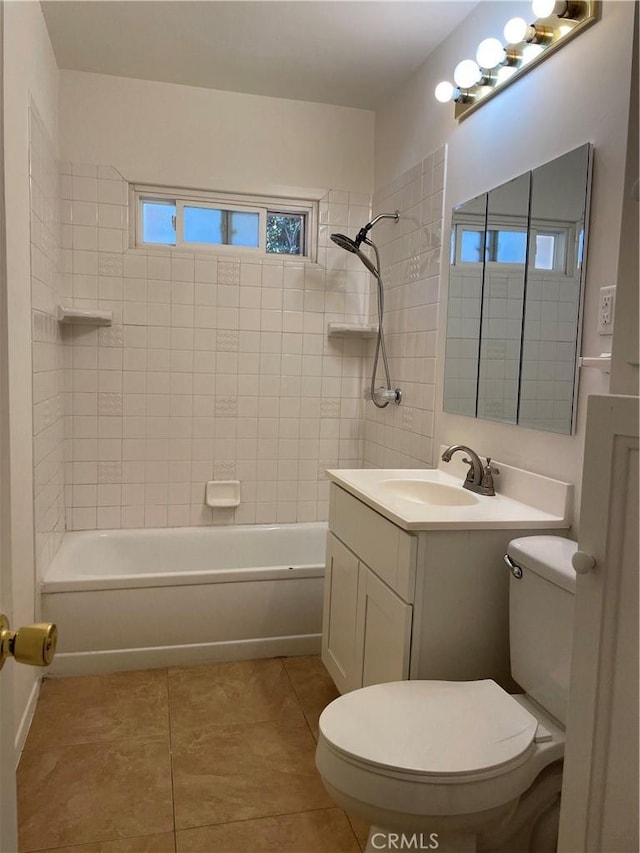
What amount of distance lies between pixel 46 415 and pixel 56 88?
60.7 inches

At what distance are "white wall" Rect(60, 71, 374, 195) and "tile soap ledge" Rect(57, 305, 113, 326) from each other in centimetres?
70

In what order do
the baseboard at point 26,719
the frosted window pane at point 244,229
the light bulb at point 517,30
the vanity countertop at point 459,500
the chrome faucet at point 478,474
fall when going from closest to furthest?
the vanity countertop at point 459,500
the light bulb at point 517,30
the baseboard at point 26,719
the chrome faucet at point 478,474
the frosted window pane at point 244,229

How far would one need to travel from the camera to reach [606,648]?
816mm

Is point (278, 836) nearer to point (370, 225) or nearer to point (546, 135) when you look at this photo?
point (546, 135)

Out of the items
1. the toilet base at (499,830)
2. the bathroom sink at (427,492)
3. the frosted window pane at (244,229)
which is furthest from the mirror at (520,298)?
the frosted window pane at (244,229)

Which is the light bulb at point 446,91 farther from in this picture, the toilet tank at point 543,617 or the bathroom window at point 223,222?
the toilet tank at point 543,617

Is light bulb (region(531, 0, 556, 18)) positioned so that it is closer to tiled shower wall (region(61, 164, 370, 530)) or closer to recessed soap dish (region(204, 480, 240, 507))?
tiled shower wall (region(61, 164, 370, 530))

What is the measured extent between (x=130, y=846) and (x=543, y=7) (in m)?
2.54

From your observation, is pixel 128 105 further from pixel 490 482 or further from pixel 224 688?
pixel 224 688

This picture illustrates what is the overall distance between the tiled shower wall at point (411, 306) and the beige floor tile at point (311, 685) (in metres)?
0.97

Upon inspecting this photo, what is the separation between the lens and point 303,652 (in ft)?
9.02

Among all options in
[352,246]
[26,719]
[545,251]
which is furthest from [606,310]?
[26,719]

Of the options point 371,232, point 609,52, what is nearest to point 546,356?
point 609,52

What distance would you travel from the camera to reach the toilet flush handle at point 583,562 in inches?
32.9
